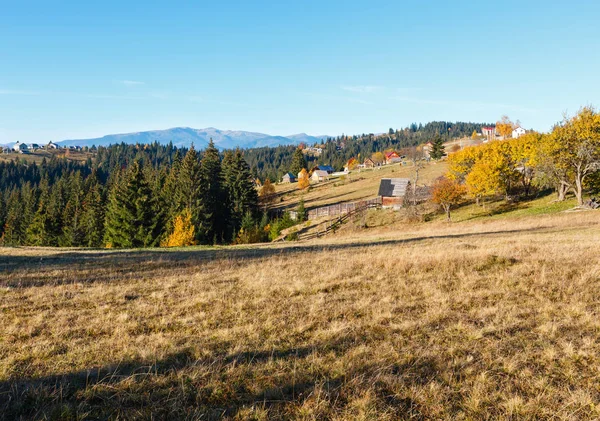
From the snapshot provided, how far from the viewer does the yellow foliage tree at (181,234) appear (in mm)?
43719

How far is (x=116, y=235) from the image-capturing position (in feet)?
155

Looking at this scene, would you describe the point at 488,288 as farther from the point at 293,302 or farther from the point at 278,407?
the point at 278,407

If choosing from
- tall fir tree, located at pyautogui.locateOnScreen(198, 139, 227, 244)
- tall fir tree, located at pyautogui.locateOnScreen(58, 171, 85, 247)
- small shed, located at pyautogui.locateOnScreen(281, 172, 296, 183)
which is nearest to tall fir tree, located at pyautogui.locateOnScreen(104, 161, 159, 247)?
tall fir tree, located at pyautogui.locateOnScreen(198, 139, 227, 244)

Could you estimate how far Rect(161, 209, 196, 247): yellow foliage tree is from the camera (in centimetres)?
4372

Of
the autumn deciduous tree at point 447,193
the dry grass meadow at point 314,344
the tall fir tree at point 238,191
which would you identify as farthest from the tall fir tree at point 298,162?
the dry grass meadow at point 314,344

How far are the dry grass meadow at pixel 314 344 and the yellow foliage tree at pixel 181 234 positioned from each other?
32791 mm

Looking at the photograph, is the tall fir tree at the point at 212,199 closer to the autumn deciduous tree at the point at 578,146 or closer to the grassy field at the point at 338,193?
the grassy field at the point at 338,193

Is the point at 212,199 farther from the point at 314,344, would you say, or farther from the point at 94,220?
the point at 314,344

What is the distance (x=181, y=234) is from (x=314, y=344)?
134ft

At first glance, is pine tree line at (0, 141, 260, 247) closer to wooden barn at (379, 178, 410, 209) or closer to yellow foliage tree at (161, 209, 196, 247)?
yellow foliage tree at (161, 209, 196, 247)

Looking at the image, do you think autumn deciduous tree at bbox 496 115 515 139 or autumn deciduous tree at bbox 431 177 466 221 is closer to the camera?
autumn deciduous tree at bbox 431 177 466 221

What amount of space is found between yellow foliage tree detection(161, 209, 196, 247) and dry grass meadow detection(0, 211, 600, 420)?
108ft

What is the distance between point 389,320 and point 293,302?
2.39m

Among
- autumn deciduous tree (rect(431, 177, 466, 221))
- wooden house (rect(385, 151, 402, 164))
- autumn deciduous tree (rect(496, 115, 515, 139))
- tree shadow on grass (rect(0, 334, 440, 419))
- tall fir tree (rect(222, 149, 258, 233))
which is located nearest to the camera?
tree shadow on grass (rect(0, 334, 440, 419))
